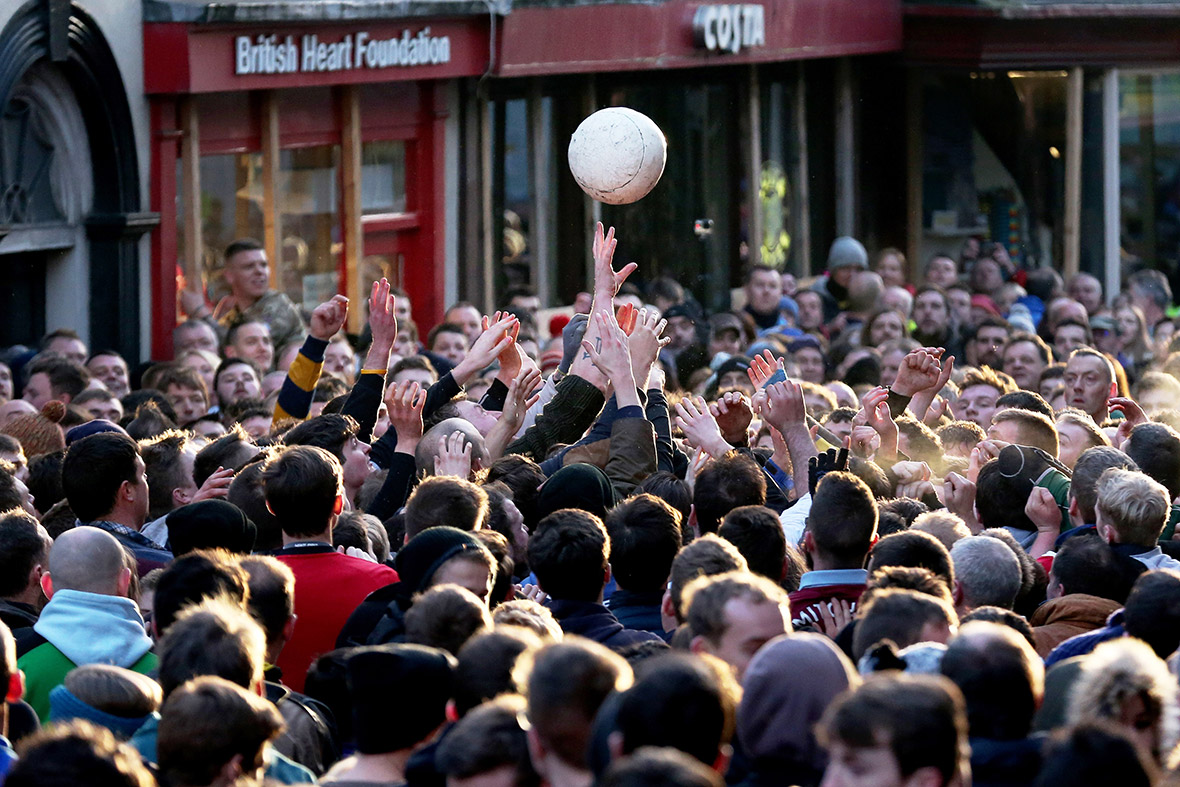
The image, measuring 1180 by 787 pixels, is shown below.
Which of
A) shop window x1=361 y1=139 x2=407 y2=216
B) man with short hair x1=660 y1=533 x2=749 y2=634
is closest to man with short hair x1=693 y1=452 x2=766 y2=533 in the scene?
man with short hair x1=660 y1=533 x2=749 y2=634

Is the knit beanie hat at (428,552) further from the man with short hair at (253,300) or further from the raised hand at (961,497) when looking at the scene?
the man with short hair at (253,300)

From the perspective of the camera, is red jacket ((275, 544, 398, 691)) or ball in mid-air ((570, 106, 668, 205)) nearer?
red jacket ((275, 544, 398, 691))

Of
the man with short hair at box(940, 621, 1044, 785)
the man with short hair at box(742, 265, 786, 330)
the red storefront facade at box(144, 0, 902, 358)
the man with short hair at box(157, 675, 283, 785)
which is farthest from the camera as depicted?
the man with short hair at box(742, 265, 786, 330)

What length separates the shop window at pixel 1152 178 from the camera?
2300 cm

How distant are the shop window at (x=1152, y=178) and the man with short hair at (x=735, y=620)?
1990cm

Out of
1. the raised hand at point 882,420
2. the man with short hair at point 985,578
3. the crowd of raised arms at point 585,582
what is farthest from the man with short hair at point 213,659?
the raised hand at point 882,420

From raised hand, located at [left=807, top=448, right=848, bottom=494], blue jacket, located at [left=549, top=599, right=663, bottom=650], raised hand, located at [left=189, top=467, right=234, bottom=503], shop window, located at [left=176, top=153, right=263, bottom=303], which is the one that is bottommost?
blue jacket, located at [left=549, top=599, right=663, bottom=650]

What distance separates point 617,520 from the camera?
553 cm

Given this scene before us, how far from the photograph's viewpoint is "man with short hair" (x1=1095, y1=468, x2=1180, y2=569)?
5879 millimetres

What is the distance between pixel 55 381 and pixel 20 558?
15.6ft

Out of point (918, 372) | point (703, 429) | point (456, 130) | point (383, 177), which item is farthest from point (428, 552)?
point (456, 130)

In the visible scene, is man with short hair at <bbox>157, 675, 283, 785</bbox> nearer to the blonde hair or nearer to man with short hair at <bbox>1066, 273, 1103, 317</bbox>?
the blonde hair

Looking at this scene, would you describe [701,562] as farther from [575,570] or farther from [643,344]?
[643,344]

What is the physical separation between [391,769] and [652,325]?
399 centimetres
